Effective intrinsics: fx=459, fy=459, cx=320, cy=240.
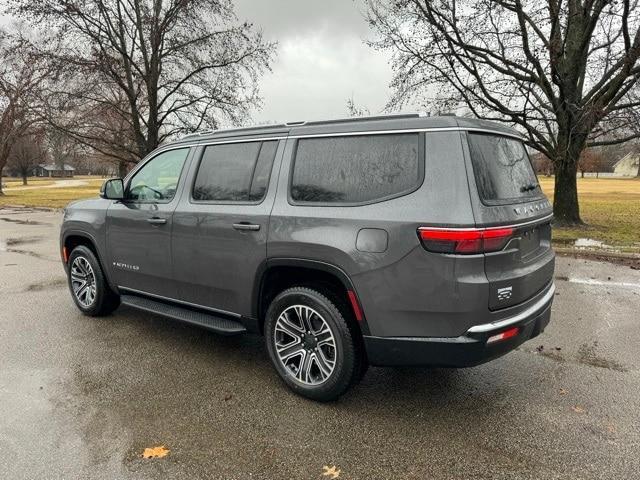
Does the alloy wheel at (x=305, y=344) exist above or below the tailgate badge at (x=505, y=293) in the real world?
below

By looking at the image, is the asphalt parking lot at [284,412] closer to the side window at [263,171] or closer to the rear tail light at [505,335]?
the rear tail light at [505,335]

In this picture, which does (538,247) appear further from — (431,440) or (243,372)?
(243,372)

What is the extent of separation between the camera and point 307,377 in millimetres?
3297

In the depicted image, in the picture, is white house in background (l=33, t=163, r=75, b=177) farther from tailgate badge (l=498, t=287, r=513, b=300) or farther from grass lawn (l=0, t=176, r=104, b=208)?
tailgate badge (l=498, t=287, r=513, b=300)

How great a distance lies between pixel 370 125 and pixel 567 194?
12313 mm

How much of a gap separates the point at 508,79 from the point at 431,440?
43.2 ft

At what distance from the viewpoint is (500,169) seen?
3.03 metres

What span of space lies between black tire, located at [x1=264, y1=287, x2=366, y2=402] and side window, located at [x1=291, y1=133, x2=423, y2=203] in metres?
0.69

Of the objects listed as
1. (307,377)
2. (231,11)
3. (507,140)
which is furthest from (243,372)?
(231,11)

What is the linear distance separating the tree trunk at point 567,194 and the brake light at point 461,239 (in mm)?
12015

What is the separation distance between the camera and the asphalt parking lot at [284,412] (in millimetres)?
2588

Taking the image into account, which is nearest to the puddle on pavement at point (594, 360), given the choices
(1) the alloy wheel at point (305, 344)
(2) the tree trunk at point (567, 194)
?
(1) the alloy wheel at point (305, 344)

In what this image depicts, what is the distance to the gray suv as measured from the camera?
2715mm

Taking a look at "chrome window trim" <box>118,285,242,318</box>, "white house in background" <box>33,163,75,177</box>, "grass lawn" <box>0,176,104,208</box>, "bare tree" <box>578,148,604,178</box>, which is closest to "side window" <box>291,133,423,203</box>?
"chrome window trim" <box>118,285,242,318</box>
